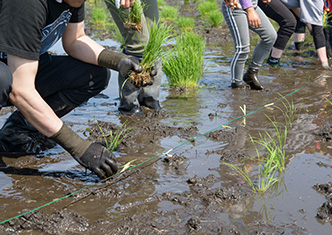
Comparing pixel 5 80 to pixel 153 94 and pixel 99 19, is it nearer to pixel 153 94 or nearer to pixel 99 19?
pixel 153 94

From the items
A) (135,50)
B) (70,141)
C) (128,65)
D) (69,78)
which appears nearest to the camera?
(70,141)

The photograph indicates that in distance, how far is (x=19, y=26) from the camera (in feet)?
8.02

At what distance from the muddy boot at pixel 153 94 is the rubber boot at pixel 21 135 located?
1062 mm

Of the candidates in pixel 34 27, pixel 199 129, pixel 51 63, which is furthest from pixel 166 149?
pixel 34 27

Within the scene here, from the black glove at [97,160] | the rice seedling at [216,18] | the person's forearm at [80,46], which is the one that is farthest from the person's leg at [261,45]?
the rice seedling at [216,18]

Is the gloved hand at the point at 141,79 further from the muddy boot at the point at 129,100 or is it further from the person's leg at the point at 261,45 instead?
the person's leg at the point at 261,45

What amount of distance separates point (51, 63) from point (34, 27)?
68cm

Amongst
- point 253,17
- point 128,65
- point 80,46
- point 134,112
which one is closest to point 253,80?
point 253,17

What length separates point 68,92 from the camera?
3285 mm

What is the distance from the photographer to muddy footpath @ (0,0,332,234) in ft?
7.50

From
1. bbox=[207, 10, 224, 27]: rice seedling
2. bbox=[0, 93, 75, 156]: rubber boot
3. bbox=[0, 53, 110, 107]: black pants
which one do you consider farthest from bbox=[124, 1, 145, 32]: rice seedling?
bbox=[207, 10, 224, 27]: rice seedling

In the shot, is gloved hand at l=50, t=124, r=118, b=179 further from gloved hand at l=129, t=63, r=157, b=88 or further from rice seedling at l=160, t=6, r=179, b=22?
rice seedling at l=160, t=6, r=179, b=22

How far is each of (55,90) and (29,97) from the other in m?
0.71

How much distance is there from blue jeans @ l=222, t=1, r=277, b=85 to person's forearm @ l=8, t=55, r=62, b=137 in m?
2.69
